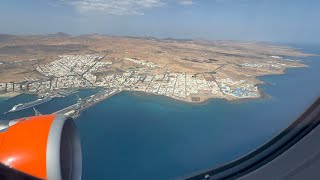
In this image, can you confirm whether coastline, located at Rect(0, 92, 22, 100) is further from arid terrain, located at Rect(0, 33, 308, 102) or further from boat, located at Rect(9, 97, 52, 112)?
boat, located at Rect(9, 97, 52, 112)

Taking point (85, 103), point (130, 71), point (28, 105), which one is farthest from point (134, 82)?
point (28, 105)

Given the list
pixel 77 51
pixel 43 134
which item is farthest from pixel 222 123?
pixel 77 51

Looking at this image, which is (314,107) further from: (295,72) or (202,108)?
(295,72)

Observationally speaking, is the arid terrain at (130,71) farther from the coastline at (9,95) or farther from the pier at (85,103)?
the pier at (85,103)

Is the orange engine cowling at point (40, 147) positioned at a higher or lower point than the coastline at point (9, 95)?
higher

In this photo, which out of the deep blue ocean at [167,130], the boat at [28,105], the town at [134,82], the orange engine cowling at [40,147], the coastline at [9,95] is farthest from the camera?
the town at [134,82]

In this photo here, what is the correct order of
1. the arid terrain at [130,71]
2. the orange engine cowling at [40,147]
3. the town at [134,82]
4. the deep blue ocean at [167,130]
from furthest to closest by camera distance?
1. the arid terrain at [130,71]
2. the town at [134,82]
3. the deep blue ocean at [167,130]
4. the orange engine cowling at [40,147]

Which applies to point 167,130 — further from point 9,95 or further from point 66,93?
point 9,95

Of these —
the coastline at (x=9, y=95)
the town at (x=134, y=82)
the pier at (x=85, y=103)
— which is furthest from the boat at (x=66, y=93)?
the coastline at (x=9, y=95)
